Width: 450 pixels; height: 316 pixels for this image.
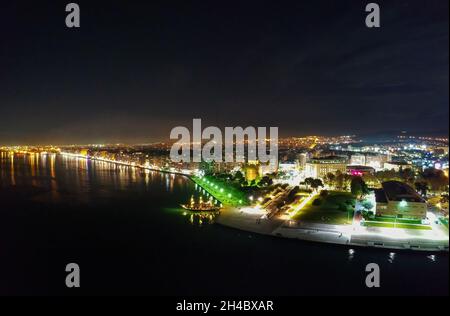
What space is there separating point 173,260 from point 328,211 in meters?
3.54

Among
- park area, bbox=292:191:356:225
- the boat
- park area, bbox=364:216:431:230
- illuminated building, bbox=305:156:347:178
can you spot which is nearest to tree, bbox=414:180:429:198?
park area, bbox=292:191:356:225

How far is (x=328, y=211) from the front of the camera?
7145 millimetres

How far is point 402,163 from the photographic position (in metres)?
12.8

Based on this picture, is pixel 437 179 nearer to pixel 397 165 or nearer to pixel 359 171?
pixel 359 171

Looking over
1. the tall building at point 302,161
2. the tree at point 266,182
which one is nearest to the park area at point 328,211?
the tree at point 266,182

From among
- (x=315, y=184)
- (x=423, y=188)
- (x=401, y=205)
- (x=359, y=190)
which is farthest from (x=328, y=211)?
(x=315, y=184)

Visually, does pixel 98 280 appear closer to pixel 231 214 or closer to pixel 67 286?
pixel 67 286

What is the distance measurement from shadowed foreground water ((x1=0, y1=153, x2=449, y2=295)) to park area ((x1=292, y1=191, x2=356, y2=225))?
1.23 meters

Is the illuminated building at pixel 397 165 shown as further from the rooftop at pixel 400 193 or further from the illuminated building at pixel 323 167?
→ the rooftop at pixel 400 193

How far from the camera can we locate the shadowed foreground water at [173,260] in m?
3.96

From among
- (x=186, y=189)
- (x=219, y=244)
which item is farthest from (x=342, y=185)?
(x=219, y=244)

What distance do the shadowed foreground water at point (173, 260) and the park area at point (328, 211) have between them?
1230 millimetres
